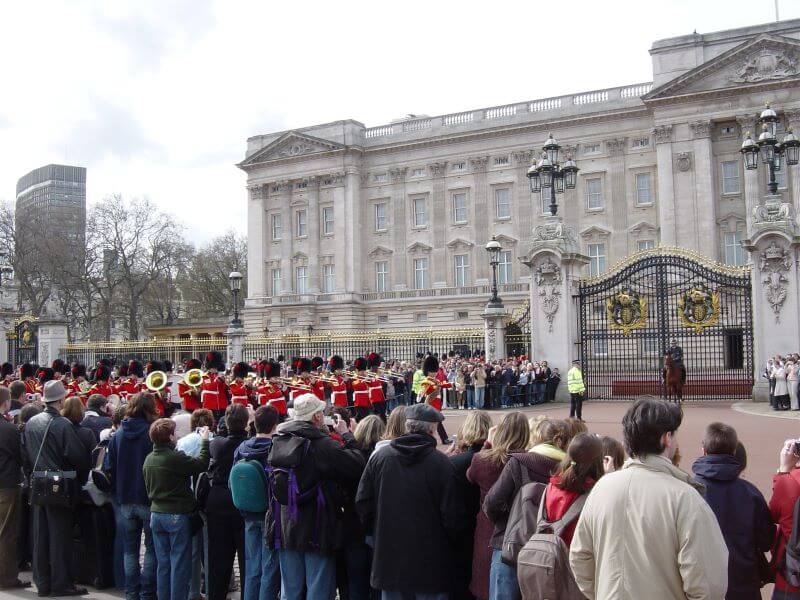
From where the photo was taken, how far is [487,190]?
181 ft

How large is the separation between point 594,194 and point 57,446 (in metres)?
48.0

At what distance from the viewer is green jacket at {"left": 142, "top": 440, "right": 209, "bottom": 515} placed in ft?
22.2

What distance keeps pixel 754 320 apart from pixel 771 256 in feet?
5.64

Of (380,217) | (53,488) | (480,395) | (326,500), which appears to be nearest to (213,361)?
(480,395)

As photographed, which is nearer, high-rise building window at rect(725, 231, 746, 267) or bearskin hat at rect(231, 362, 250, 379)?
bearskin hat at rect(231, 362, 250, 379)

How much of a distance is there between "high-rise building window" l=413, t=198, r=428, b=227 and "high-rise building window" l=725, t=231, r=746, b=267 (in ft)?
66.0

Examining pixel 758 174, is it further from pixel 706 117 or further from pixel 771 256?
pixel 771 256

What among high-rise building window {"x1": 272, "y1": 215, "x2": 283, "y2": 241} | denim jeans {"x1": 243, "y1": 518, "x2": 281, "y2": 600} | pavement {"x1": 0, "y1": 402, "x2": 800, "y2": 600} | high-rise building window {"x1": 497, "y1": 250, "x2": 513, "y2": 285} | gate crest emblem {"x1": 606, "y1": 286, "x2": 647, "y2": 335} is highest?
high-rise building window {"x1": 272, "y1": 215, "x2": 283, "y2": 241}

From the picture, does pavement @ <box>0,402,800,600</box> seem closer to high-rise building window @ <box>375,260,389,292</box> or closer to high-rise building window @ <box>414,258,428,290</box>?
high-rise building window @ <box>414,258,428,290</box>

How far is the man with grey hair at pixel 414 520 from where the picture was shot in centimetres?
527

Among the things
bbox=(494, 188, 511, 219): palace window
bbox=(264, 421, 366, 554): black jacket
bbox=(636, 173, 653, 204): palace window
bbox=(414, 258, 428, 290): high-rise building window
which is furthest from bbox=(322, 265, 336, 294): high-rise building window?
bbox=(264, 421, 366, 554): black jacket

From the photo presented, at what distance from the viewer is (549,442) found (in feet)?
16.9

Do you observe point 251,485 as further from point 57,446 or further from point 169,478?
point 57,446

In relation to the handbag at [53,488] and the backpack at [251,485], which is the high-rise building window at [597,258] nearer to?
the handbag at [53,488]
